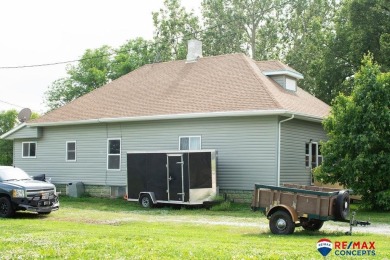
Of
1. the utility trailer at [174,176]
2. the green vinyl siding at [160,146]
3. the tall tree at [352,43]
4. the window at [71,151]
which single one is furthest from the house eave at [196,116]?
the tall tree at [352,43]

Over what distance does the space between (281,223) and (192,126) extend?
10.5 m

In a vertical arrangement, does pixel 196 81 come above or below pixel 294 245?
above

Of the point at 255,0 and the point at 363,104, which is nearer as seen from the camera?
the point at 363,104

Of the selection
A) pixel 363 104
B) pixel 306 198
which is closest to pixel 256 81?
pixel 363 104

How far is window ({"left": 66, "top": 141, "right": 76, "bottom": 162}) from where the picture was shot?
27.7 meters

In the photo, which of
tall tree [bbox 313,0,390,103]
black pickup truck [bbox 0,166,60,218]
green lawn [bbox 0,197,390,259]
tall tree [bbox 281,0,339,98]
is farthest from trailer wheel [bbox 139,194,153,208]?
tall tree [bbox 281,0,339,98]

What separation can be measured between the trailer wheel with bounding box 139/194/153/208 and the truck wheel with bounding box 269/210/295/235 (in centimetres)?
865

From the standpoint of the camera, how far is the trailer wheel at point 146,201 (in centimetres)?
2194

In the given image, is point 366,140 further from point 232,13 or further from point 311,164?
point 232,13

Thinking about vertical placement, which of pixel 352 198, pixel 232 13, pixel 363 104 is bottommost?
pixel 352 198

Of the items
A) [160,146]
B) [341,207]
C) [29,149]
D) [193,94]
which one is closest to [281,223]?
[341,207]

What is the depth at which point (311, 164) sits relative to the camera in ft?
82.7

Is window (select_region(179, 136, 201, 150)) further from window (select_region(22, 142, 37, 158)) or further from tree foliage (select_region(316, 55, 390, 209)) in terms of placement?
window (select_region(22, 142, 37, 158))

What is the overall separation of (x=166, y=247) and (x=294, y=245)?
8.16ft
